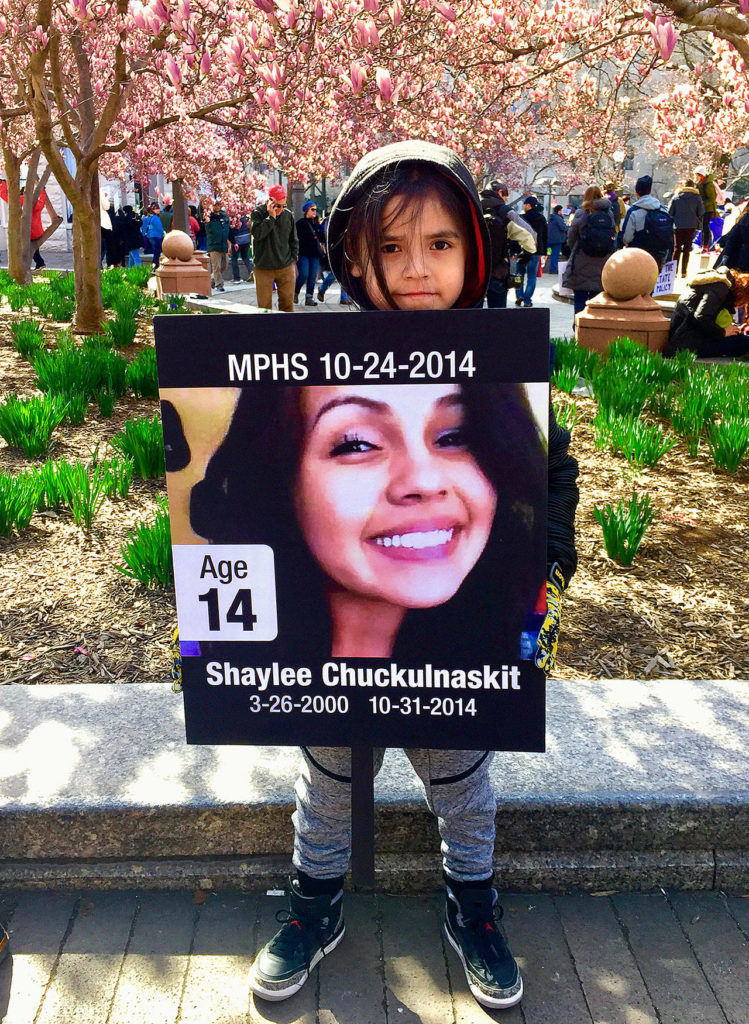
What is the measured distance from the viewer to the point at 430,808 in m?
2.17

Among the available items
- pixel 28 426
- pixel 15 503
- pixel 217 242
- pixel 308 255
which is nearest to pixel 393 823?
pixel 15 503

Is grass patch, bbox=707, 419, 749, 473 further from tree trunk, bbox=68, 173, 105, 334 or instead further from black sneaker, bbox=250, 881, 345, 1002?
tree trunk, bbox=68, 173, 105, 334

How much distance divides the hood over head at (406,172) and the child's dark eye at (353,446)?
0.38 m

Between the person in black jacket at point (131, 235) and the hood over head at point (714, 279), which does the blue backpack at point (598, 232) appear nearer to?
the hood over head at point (714, 279)

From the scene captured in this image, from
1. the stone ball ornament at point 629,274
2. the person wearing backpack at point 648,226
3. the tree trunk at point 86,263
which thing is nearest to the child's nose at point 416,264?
the stone ball ornament at point 629,274

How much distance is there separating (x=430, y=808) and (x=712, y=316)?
24.4 feet

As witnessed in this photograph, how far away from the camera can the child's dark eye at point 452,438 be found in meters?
1.76

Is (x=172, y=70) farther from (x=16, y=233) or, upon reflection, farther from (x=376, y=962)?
(x=16, y=233)

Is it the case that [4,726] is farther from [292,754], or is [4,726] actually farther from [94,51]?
[94,51]

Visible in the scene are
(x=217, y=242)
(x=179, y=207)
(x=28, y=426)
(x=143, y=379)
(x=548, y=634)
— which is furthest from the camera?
(x=179, y=207)

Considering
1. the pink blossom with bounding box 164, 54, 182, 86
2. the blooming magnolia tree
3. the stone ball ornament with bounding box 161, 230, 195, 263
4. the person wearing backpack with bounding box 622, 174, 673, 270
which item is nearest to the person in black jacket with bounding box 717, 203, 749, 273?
the blooming magnolia tree

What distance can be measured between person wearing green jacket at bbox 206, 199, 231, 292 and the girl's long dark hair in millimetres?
17120

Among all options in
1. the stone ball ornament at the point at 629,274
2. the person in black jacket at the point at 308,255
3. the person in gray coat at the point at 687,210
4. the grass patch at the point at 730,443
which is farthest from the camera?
the person in gray coat at the point at 687,210

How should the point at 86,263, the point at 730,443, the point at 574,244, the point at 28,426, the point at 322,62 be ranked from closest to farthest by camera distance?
the point at 730,443 → the point at 28,426 → the point at 322,62 → the point at 86,263 → the point at 574,244
